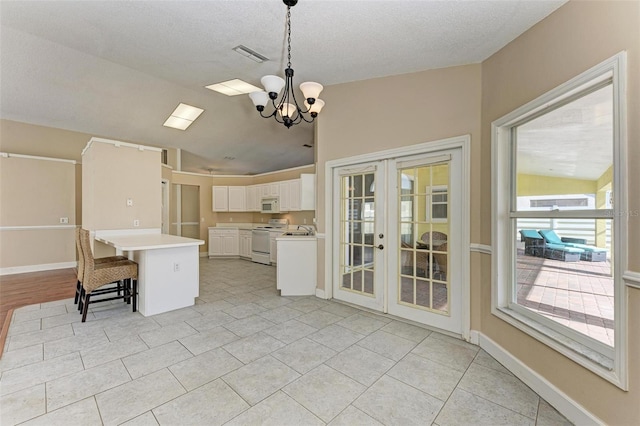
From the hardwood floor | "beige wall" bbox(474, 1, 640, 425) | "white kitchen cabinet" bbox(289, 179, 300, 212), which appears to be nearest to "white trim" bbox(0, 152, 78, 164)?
the hardwood floor

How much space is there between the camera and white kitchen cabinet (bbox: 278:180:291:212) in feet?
21.6

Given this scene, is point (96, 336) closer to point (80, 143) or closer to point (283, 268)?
point (283, 268)

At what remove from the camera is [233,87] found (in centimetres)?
455

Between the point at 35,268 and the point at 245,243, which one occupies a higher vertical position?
the point at 245,243

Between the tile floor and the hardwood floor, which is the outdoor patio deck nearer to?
the tile floor

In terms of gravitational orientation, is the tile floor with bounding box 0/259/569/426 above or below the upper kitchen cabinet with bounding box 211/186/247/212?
below

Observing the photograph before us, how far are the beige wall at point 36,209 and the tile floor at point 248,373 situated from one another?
308 cm

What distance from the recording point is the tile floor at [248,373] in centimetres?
174

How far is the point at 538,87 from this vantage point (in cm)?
205

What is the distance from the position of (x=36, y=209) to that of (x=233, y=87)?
16.7 feet

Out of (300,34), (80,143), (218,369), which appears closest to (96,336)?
(218,369)

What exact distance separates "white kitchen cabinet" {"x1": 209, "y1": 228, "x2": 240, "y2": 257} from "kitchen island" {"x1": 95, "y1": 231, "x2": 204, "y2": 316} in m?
3.88

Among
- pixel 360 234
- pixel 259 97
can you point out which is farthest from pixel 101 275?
pixel 360 234

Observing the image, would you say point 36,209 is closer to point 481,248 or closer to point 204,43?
point 204,43
